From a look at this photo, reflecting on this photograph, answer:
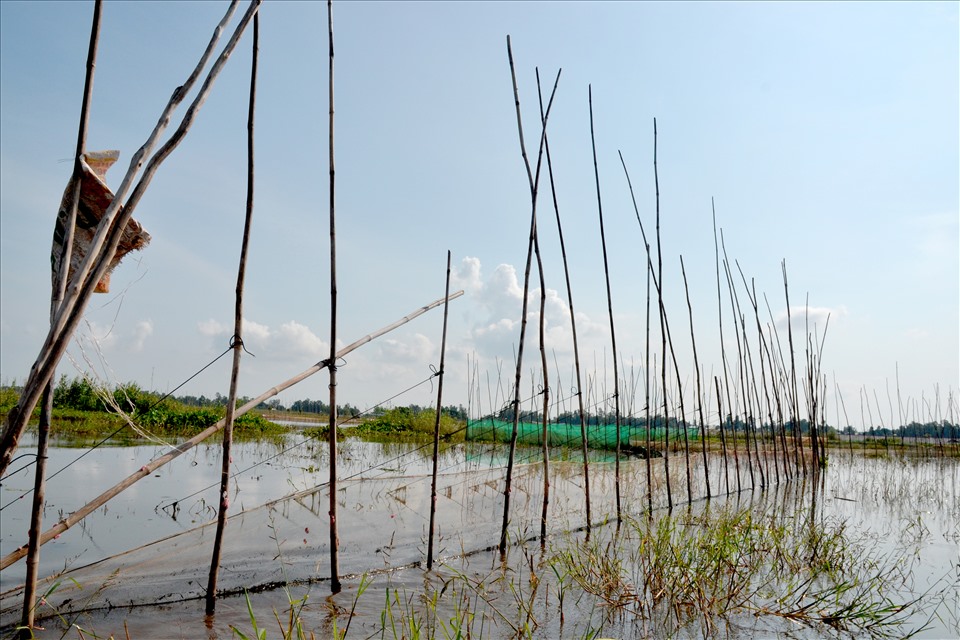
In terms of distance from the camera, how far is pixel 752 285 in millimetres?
9305

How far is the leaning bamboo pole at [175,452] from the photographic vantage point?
97.2 inches

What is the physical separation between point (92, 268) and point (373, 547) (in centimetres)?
310

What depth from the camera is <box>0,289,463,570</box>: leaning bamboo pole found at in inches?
97.2

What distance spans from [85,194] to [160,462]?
45.7 inches

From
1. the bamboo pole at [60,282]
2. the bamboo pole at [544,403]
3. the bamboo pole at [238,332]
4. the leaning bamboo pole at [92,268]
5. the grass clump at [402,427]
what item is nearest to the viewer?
the leaning bamboo pole at [92,268]

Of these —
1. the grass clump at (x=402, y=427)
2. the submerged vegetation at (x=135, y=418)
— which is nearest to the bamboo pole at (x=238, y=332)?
the submerged vegetation at (x=135, y=418)

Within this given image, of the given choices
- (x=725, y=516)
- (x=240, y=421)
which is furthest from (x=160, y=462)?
(x=240, y=421)

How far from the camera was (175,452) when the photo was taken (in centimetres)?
289

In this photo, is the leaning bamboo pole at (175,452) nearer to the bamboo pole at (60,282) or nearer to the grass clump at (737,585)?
the bamboo pole at (60,282)

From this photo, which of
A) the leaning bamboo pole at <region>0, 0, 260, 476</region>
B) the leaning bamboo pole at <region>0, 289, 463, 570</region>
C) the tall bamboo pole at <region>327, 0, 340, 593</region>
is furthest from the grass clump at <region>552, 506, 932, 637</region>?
the leaning bamboo pole at <region>0, 0, 260, 476</region>

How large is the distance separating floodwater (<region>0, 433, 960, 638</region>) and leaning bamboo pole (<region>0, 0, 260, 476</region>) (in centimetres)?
107

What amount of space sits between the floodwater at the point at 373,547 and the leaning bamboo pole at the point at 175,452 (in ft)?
1.16

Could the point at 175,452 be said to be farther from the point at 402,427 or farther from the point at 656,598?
the point at 402,427

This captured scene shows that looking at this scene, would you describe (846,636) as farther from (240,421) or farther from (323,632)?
(240,421)
